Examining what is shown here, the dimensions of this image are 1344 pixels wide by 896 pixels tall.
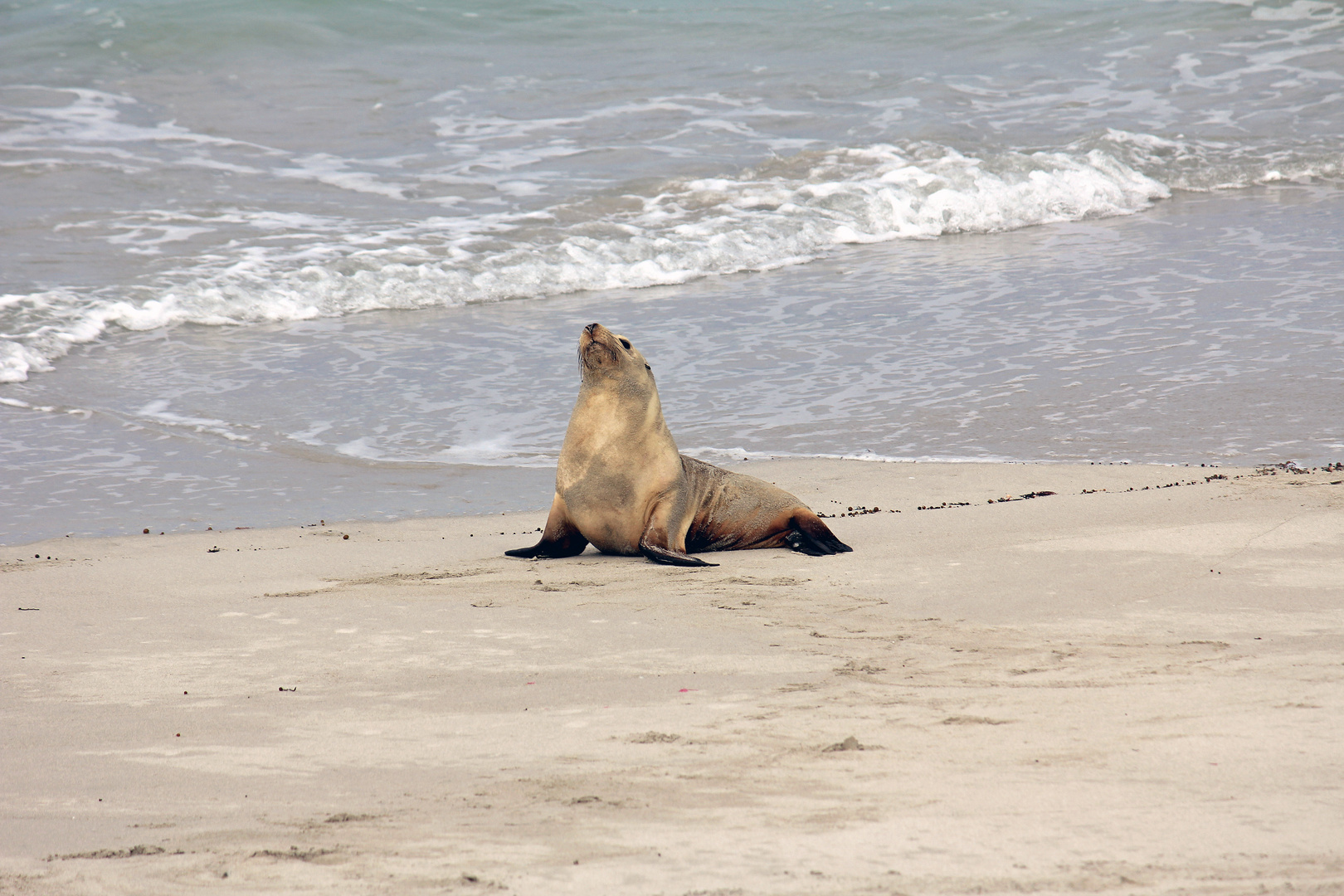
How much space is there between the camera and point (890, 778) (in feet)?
8.71

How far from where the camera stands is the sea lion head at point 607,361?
18.0 ft

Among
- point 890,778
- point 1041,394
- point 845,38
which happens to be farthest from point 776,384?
point 845,38

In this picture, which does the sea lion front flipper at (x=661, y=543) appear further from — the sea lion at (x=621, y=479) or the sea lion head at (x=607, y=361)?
the sea lion head at (x=607, y=361)

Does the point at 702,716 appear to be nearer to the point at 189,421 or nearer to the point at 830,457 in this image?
the point at 830,457

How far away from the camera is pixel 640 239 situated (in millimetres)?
13406

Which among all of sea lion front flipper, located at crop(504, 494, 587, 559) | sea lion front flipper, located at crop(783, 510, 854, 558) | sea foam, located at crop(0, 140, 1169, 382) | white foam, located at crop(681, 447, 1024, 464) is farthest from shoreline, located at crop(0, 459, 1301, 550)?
sea foam, located at crop(0, 140, 1169, 382)

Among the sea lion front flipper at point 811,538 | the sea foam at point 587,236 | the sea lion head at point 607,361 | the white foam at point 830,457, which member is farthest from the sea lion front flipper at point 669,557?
the sea foam at point 587,236

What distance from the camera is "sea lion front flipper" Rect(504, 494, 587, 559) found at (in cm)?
543

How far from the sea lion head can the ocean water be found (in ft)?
4.59

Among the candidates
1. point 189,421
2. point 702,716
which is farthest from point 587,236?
point 702,716

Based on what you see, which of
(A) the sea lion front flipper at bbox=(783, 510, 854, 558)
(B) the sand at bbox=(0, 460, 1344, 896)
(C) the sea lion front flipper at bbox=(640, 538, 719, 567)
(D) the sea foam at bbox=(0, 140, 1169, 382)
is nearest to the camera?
(B) the sand at bbox=(0, 460, 1344, 896)

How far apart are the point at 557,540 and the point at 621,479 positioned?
35 centimetres

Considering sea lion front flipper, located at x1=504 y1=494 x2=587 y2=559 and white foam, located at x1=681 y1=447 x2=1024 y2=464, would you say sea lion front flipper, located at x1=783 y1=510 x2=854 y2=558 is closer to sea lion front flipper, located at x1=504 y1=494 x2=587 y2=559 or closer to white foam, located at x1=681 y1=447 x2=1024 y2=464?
sea lion front flipper, located at x1=504 y1=494 x2=587 y2=559

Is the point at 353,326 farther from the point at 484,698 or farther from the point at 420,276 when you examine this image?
the point at 484,698
